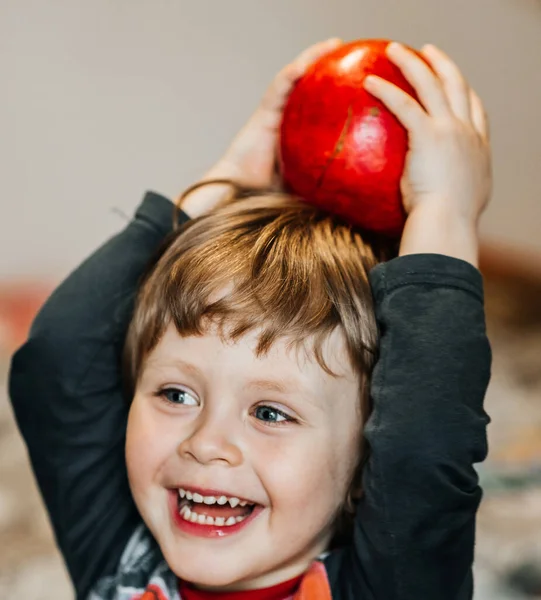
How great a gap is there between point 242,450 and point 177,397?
94mm

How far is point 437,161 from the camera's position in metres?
0.83

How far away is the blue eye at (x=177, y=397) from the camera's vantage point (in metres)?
0.85

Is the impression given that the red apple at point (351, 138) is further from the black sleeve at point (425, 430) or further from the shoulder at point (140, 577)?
the shoulder at point (140, 577)

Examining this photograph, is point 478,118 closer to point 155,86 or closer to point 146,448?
point 146,448

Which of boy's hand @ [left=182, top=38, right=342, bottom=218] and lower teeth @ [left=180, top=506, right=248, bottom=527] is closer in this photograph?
lower teeth @ [left=180, top=506, right=248, bottom=527]

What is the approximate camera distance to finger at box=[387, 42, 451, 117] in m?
0.85

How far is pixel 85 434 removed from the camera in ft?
3.15

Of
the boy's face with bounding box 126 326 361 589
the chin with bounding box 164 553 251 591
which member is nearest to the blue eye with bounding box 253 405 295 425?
the boy's face with bounding box 126 326 361 589

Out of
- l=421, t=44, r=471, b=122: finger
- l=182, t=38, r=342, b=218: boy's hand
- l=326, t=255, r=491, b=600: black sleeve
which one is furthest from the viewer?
l=182, t=38, r=342, b=218: boy's hand

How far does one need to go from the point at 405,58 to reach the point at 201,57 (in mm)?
1351

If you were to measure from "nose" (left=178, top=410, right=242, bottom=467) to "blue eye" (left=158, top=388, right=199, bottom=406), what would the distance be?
0.13 feet

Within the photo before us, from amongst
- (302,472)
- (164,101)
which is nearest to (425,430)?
(302,472)

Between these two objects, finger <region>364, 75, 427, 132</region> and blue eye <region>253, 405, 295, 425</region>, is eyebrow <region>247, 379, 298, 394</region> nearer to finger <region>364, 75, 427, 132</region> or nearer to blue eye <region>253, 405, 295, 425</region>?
blue eye <region>253, 405, 295, 425</region>

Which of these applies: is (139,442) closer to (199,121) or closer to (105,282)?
(105,282)
